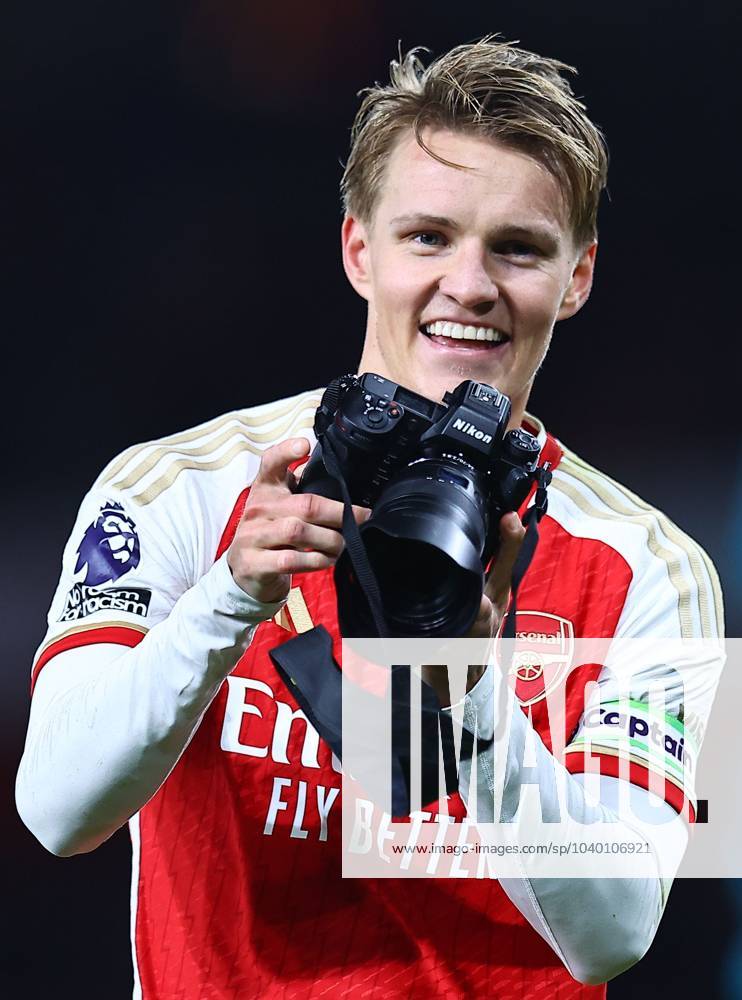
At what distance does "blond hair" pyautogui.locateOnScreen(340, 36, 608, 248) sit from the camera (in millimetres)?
1354

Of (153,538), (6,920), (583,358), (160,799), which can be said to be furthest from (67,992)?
(583,358)

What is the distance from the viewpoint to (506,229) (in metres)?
1.33

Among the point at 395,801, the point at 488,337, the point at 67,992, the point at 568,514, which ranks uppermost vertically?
the point at 488,337

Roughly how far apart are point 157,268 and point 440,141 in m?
0.70

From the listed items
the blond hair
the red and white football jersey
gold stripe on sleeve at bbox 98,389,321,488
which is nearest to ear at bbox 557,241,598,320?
the blond hair

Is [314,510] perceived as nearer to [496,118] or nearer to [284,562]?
[284,562]

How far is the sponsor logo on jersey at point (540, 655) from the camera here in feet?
4.33

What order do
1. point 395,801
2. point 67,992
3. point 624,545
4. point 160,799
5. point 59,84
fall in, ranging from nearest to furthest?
point 395,801
point 160,799
point 624,545
point 67,992
point 59,84

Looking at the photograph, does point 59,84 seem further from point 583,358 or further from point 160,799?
point 160,799

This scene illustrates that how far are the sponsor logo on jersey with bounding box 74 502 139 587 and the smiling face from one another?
1.03 ft

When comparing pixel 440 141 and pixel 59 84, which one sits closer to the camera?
A: pixel 440 141

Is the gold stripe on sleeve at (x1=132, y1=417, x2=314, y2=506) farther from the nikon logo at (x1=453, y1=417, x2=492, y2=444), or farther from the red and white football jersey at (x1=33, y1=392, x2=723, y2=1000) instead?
the nikon logo at (x1=453, y1=417, x2=492, y2=444)

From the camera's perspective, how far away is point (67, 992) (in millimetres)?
1770

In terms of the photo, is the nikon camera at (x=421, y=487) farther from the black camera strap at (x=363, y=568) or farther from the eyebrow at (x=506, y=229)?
the eyebrow at (x=506, y=229)
